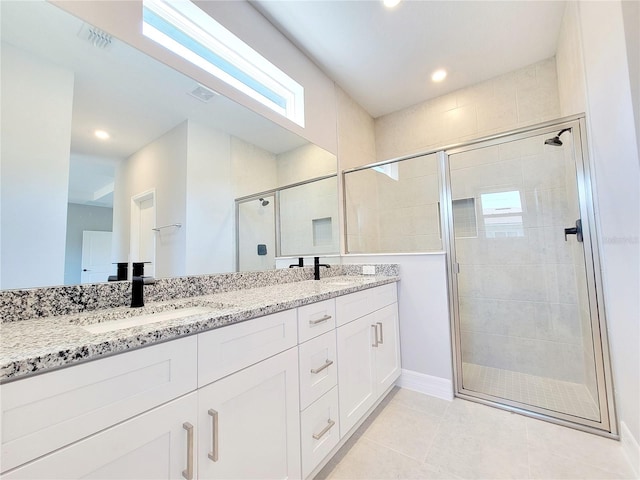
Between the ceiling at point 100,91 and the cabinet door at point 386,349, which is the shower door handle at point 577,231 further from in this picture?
the ceiling at point 100,91

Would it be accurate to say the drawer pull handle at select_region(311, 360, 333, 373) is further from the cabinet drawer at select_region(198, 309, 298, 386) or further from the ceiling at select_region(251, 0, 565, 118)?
the ceiling at select_region(251, 0, 565, 118)

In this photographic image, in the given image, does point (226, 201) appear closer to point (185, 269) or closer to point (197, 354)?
point (185, 269)

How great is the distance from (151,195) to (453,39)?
2.42 metres

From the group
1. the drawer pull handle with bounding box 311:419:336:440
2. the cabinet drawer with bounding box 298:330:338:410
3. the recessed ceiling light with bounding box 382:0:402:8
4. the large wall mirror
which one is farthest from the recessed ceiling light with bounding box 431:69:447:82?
the drawer pull handle with bounding box 311:419:336:440

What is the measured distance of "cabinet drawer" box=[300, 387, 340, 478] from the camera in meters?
1.11

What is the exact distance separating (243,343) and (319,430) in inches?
24.5

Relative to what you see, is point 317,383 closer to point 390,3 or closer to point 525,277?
point 525,277

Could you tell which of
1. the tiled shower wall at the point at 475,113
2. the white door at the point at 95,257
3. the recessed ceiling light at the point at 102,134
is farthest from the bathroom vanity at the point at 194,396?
the tiled shower wall at the point at 475,113

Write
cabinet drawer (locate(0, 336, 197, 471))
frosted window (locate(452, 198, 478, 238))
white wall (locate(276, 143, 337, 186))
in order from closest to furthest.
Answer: cabinet drawer (locate(0, 336, 197, 471)) → white wall (locate(276, 143, 337, 186)) → frosted window (locate(452, 198, 478, 238))

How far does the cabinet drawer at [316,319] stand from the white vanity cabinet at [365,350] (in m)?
0.07

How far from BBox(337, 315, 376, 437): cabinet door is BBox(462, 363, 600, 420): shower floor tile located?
90 centimetres

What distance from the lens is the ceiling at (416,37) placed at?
185cm

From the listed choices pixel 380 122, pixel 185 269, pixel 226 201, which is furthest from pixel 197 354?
pixel 380 122

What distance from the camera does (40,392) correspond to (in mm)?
530
